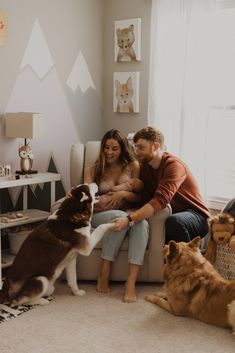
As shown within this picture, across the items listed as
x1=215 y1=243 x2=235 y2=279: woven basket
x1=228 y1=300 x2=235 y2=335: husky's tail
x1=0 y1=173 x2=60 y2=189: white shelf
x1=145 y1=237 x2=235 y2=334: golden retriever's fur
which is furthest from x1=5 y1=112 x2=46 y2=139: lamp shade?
x1=228 y1=300 x2=235 y2=335: husky's tail

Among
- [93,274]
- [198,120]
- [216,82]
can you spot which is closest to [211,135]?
[198,120]

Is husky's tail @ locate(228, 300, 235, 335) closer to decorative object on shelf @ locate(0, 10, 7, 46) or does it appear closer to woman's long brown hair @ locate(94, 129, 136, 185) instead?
woman's long brown hair @ locate(94, 129, 136, 185)

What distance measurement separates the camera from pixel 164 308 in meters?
2.78

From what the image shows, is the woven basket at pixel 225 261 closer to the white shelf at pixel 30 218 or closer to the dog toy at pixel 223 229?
the dog toy at pixel 223 229

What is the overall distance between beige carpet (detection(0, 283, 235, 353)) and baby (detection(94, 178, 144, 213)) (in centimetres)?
62

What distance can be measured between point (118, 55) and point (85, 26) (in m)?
0.38

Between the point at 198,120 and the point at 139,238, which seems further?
the point at 198,120

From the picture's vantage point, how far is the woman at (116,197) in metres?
2.97

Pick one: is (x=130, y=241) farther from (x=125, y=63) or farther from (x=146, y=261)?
(x=125, y=63)

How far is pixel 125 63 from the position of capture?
13.5 feet

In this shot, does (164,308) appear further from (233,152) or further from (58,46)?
(58,46)

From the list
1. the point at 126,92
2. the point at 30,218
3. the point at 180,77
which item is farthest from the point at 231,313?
the point at 126,92

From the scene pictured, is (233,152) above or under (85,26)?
under

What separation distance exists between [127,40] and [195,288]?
2358 millimetres
